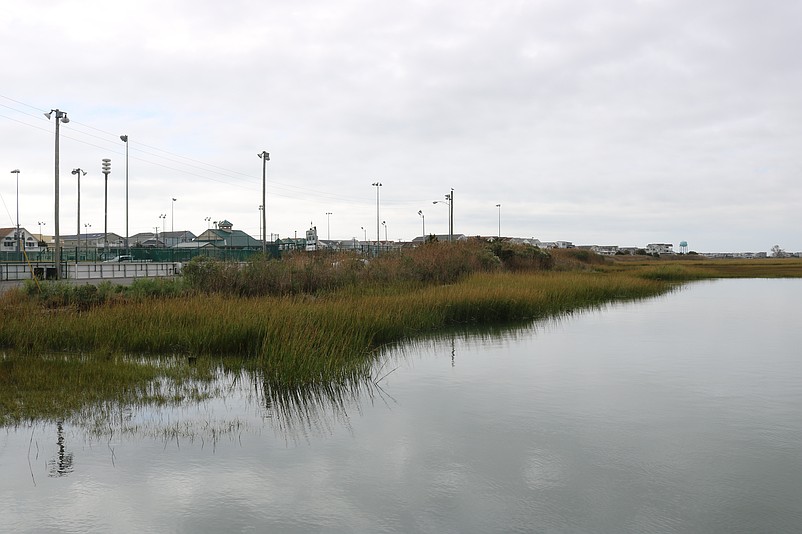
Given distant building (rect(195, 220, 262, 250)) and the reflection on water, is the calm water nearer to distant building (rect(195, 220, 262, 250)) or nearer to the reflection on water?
the reflection on water

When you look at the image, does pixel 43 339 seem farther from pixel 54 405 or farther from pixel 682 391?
pixel 682 391

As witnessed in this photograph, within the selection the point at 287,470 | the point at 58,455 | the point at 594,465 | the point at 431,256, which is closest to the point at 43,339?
the point at 58,455

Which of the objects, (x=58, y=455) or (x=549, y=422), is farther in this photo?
(x=549, y=422)

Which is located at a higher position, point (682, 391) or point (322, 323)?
point (322, 323)

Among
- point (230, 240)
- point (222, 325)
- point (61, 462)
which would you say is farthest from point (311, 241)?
point (61, 462)

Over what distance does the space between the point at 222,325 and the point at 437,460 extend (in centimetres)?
642

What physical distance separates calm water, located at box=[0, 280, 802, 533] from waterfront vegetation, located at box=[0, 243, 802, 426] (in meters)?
0.62

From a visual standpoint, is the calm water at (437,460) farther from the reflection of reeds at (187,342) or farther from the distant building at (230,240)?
the distant building at (230,240)

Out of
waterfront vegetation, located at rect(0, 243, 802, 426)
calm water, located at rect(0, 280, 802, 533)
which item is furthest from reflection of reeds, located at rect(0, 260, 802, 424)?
calm water, located at rect(0, 280, 802, 533)

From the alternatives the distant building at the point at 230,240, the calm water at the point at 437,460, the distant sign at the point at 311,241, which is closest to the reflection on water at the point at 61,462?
the calm water at the point at 437,460

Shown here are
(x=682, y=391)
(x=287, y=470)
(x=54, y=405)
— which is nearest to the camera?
(x=287, y=470)

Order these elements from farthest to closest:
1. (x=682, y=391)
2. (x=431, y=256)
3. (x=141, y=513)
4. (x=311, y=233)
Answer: (x=311, y=233), (x=431, y=256), (x=682, y=391), (x=141, y=513)

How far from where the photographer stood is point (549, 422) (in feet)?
28.6

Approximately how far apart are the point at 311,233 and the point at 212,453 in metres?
86.8
